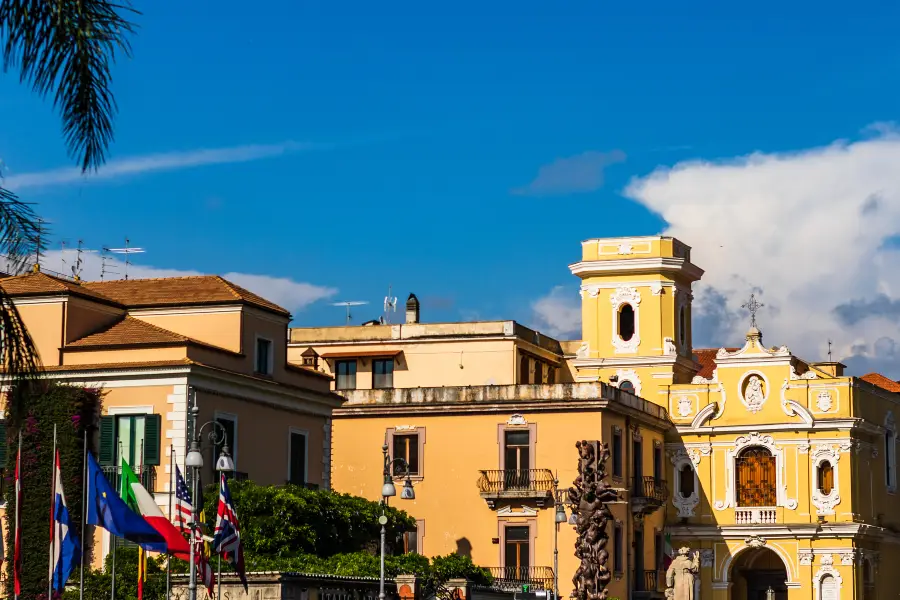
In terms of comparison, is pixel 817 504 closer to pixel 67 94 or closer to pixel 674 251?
pixel 674 251

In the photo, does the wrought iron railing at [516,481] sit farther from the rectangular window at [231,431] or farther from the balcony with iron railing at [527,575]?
the rectangular window at [231,431]

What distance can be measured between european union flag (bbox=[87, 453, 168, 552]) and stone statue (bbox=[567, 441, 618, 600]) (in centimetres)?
914

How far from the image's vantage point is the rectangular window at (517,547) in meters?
59.5

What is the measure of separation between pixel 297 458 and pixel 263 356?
132 inches

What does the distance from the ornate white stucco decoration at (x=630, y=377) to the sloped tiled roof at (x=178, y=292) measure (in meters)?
26.1

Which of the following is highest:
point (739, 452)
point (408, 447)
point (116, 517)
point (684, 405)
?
point (684, 405)

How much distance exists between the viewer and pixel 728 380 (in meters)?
70.4

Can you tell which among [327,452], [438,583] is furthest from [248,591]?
[327,452]

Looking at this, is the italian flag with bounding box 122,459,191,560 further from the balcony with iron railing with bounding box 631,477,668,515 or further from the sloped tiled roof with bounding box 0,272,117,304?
the balcony with iron railing with bounding box 631,477,668,515

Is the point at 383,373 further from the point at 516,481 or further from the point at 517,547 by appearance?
the point at 517,547

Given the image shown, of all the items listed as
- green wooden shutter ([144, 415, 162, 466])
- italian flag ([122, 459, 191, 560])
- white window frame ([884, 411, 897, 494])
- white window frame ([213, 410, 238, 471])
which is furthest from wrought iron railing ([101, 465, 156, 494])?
white window frame ([884, 411, 897, 494])

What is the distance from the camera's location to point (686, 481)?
231 feet

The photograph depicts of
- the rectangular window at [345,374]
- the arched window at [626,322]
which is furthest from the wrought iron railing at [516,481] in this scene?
the arched window at [626,322]

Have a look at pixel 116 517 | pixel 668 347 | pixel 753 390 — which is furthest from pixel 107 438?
pixel 753 390
